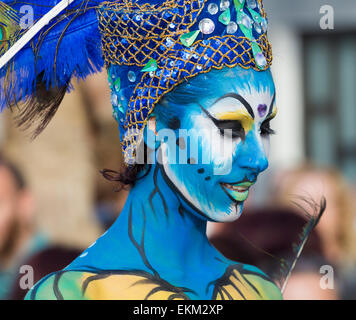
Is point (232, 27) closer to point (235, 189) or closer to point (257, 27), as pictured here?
point (257, 27)

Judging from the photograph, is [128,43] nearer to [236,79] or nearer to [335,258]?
[236,79]

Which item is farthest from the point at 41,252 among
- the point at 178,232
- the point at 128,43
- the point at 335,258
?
the point at 335,258

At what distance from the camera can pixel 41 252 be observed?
2.74m

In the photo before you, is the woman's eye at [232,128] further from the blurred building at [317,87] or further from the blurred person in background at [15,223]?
the blurred building at [317,87]

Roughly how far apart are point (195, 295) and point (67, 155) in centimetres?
265

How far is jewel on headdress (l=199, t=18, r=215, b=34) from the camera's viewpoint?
1.88 m

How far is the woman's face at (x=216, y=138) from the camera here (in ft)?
6.12

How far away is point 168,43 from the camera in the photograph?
1868 mm

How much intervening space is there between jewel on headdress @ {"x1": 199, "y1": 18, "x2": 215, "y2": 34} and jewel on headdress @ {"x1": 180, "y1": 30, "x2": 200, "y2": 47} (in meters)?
0.02

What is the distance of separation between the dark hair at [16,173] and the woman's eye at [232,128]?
7.22ft

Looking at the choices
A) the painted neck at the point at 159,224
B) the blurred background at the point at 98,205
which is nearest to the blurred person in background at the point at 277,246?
the blurred background at the point at 98,205

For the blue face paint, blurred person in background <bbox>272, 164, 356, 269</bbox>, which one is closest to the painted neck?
the blue face paint
